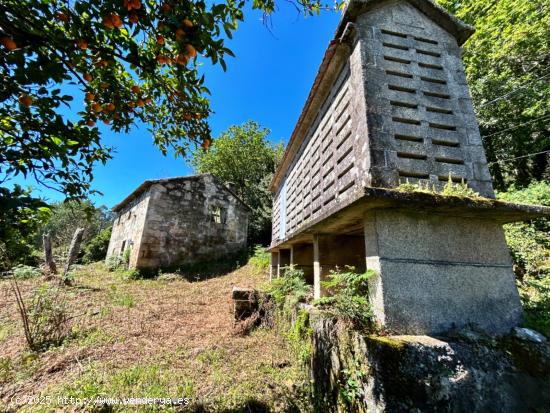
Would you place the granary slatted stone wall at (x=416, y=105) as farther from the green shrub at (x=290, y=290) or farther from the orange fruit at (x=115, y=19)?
the green shrub at (x=290, y=290)

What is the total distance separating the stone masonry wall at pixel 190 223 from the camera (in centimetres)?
1238

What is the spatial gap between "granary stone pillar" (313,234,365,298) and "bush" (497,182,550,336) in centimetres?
256

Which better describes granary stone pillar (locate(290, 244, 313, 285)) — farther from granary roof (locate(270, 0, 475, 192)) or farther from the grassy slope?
granary roof (locate(270, 0, 475, 192))

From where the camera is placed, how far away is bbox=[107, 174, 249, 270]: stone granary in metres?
12.4

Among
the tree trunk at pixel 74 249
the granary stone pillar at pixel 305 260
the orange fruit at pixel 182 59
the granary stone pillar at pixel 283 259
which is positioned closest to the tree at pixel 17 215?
the orange fruit at pixel 182 59

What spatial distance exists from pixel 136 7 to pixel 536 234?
9679mm

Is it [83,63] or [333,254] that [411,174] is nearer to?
[333,254]

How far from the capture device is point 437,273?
303 cm

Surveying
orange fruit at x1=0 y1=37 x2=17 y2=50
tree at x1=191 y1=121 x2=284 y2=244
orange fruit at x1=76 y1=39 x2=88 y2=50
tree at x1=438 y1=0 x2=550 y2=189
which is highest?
tree at x1=191 y1=121 x2=284 y2=244

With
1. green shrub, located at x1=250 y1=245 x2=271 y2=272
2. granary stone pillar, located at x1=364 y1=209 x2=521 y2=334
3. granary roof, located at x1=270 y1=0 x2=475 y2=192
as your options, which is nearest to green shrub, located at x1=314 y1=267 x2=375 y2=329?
granary stone pillar, located at x1=364 y1=209 x2=521 y2=334

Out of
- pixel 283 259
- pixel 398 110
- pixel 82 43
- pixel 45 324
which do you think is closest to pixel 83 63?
pixel 82 43

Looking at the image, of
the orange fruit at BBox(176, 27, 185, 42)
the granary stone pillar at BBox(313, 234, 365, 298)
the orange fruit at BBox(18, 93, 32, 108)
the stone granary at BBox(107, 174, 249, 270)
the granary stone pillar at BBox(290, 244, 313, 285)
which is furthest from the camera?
the stone granary at BBox(107, 174, 249, 270)

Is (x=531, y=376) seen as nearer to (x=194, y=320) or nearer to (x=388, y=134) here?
(x=388, y=134)

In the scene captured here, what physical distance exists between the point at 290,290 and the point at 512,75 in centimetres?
1276
